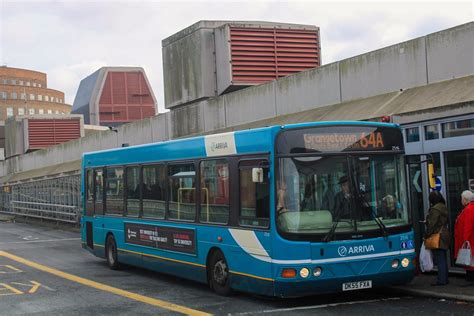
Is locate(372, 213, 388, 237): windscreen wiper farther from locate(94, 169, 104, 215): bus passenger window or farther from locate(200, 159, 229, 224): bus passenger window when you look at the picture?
locate(94, 169, 104, 215): bus passenger window

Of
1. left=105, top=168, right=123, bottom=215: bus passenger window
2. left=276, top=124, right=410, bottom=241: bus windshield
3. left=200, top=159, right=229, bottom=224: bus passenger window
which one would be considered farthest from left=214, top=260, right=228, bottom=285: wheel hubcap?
left=105, top=168, right=123, bottom=215: bus passenger window

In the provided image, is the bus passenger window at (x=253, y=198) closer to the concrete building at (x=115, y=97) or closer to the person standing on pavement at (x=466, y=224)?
the person standing on pavement at (x=466, y=224)

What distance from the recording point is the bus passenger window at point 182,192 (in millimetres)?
11094

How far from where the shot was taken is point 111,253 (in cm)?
1462

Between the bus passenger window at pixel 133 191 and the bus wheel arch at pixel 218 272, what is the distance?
2985 millimetres

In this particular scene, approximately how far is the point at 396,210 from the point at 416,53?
171 inches

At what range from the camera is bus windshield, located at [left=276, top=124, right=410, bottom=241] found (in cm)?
880

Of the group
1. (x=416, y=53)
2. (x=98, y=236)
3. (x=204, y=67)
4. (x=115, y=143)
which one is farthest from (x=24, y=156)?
(x=416, y=53)

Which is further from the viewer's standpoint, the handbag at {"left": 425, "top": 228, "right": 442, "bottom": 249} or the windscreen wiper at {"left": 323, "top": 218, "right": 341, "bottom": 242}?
the handbag at {"left": 425, "top": 228, "right": 442, "bottom": 249}

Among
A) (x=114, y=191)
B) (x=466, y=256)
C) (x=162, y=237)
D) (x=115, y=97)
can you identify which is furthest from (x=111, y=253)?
(x=115, y=97)

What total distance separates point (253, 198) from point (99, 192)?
21.7 feet

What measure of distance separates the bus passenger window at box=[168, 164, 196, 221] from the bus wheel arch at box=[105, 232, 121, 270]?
3.09 meters

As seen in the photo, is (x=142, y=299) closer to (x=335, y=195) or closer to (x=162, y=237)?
(x=162, y=237)

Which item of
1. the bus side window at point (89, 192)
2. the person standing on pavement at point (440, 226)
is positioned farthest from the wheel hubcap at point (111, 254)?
the person standing on pavement at point (440, 226)
